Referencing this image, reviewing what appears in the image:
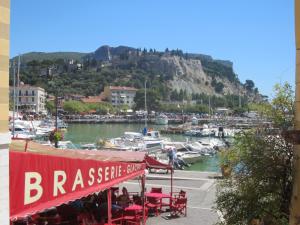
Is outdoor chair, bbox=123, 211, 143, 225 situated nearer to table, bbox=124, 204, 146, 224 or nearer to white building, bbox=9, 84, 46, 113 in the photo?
table, bbox=124, 204, 146, 224

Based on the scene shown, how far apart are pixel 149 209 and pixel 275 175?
9437mm

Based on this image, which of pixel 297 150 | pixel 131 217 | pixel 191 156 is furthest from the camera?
pixel 191 156

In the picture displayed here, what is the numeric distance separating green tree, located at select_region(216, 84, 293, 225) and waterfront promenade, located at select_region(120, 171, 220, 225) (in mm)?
1994

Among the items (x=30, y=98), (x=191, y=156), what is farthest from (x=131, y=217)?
(x=30, y=98)

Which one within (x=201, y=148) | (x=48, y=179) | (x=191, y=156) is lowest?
(x=191, y=156)

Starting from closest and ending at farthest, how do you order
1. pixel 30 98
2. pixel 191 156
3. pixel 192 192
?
pixel 192 192 < pixel 191 156 < pixel 30 98

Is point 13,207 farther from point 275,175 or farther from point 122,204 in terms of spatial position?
point 122,204

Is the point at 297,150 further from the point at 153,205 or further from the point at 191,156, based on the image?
the point at 191,156

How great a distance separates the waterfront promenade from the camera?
16844 mm

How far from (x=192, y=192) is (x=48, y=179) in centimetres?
1530

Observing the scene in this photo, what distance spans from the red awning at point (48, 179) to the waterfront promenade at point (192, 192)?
3279 millimetres

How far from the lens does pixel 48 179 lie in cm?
862

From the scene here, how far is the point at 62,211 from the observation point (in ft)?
44.5

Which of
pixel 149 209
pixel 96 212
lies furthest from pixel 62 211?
pixel 149 209
